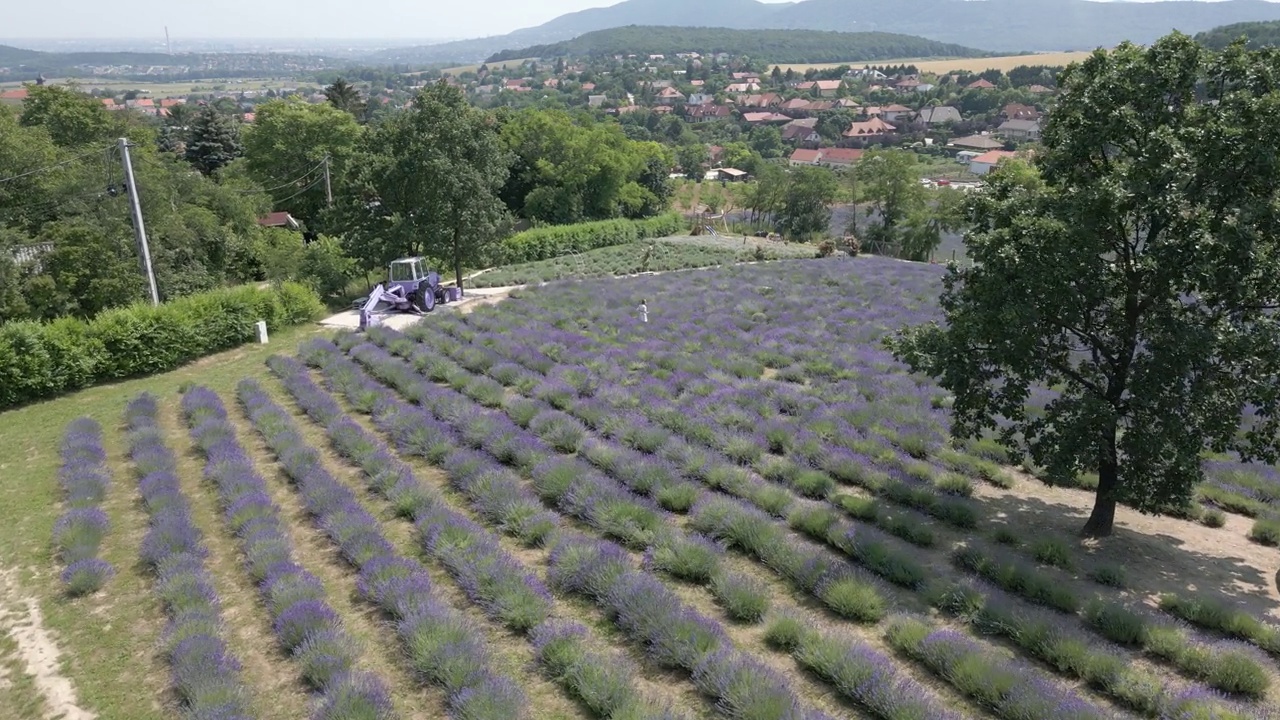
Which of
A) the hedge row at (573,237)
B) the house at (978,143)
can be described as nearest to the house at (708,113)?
the house at (978,143)

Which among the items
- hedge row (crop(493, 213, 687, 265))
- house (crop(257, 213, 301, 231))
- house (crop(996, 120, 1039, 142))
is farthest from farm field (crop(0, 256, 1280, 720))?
house (crop(996, 120, 1039, 142))

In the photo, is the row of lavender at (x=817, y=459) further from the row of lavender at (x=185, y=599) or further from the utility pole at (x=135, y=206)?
the utility pole at (x=135, y=206)

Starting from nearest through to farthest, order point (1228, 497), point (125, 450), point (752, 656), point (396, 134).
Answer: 1. point (752, 656)
2. point (1228, 497)
3. point (125, 450)
4. point (396, 134)

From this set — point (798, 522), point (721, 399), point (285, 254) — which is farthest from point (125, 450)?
point (285, 254)

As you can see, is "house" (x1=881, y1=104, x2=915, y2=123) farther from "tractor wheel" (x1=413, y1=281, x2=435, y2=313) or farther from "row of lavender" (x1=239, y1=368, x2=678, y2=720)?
"row of lavender" (x1=239, y1=368, x2=678, y2=720)

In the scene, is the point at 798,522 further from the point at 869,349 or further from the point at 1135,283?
the point at 869,349

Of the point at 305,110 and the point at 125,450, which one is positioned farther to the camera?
the point at 305,110
